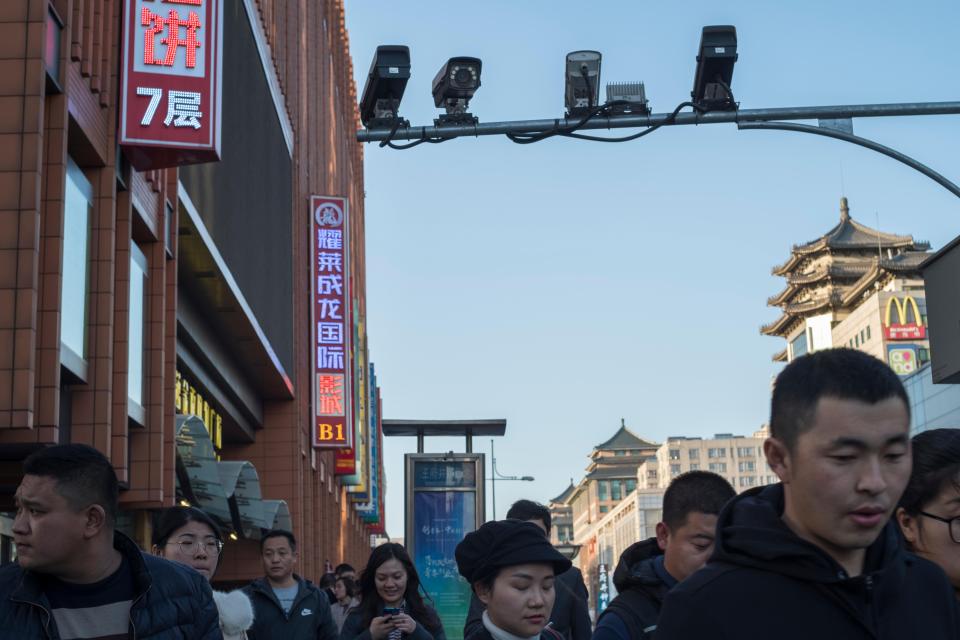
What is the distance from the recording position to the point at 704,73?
471 inches

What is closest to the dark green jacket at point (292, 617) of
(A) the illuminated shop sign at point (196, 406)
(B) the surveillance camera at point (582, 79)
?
(B) the surveillance camera at point (582, 79)

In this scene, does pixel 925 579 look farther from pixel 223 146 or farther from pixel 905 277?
pixel 905 277

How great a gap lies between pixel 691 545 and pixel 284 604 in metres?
4.76

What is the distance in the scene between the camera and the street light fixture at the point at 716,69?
38.8 feet

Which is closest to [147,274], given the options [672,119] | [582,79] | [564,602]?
[582,79]

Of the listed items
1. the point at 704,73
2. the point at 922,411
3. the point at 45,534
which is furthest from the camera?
the point at 922,411

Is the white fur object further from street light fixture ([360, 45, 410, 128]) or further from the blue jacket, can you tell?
street light fixture ([360, 45, 410, 128])

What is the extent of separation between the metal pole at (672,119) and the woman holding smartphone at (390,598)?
494 centimetres

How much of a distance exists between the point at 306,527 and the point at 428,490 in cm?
Answer: 1464

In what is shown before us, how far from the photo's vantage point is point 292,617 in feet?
29.8

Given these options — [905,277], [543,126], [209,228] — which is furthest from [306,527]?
[905,277]

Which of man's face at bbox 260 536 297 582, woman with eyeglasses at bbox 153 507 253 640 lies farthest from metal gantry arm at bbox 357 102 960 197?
woman with eyeglasses at bbox 153 507 253 640

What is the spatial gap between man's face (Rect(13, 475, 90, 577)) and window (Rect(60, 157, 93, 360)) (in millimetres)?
9271

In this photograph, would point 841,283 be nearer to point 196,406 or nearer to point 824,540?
point 196,406
